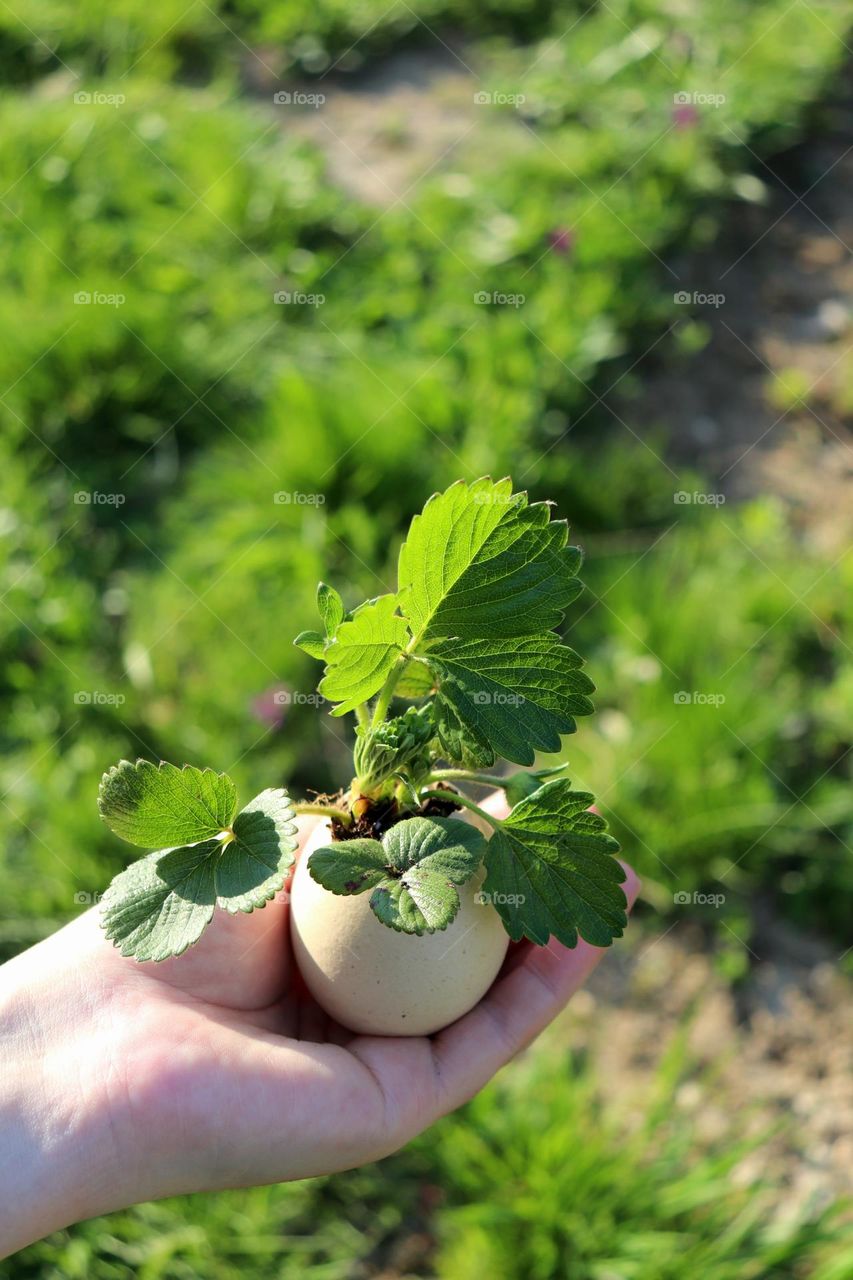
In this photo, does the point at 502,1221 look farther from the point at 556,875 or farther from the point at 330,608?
the point at 330,608

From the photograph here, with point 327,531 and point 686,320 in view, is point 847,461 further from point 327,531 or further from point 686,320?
point 327,531

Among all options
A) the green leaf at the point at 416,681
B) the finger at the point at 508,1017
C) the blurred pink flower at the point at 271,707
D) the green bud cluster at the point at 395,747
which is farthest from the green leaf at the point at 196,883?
the blurred pink flower at the point at 271,707

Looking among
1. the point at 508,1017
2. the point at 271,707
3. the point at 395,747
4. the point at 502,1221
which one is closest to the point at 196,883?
the point at 395,747

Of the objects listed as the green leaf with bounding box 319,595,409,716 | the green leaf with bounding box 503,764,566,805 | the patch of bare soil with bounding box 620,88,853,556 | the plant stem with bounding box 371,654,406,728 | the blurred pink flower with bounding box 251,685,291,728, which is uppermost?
the green leaf with bounding box 319,595,409,716

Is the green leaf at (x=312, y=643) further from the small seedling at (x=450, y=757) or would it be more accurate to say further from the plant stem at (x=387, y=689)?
the plant stem at (x=387, y=689)

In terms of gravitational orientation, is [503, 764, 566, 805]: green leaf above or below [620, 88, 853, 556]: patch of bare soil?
above

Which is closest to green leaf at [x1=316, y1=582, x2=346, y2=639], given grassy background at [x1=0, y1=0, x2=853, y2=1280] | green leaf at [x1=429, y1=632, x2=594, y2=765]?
green leaf at [x1=429, y1=632, x2=594, y2=765]

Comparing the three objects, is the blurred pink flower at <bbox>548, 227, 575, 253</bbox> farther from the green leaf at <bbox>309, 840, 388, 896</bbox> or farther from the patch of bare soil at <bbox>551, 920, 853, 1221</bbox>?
the green leaf at <bbox>309, 840, 388, 896</bbox>

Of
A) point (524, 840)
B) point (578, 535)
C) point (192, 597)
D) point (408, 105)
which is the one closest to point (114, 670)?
point (192, 597)
